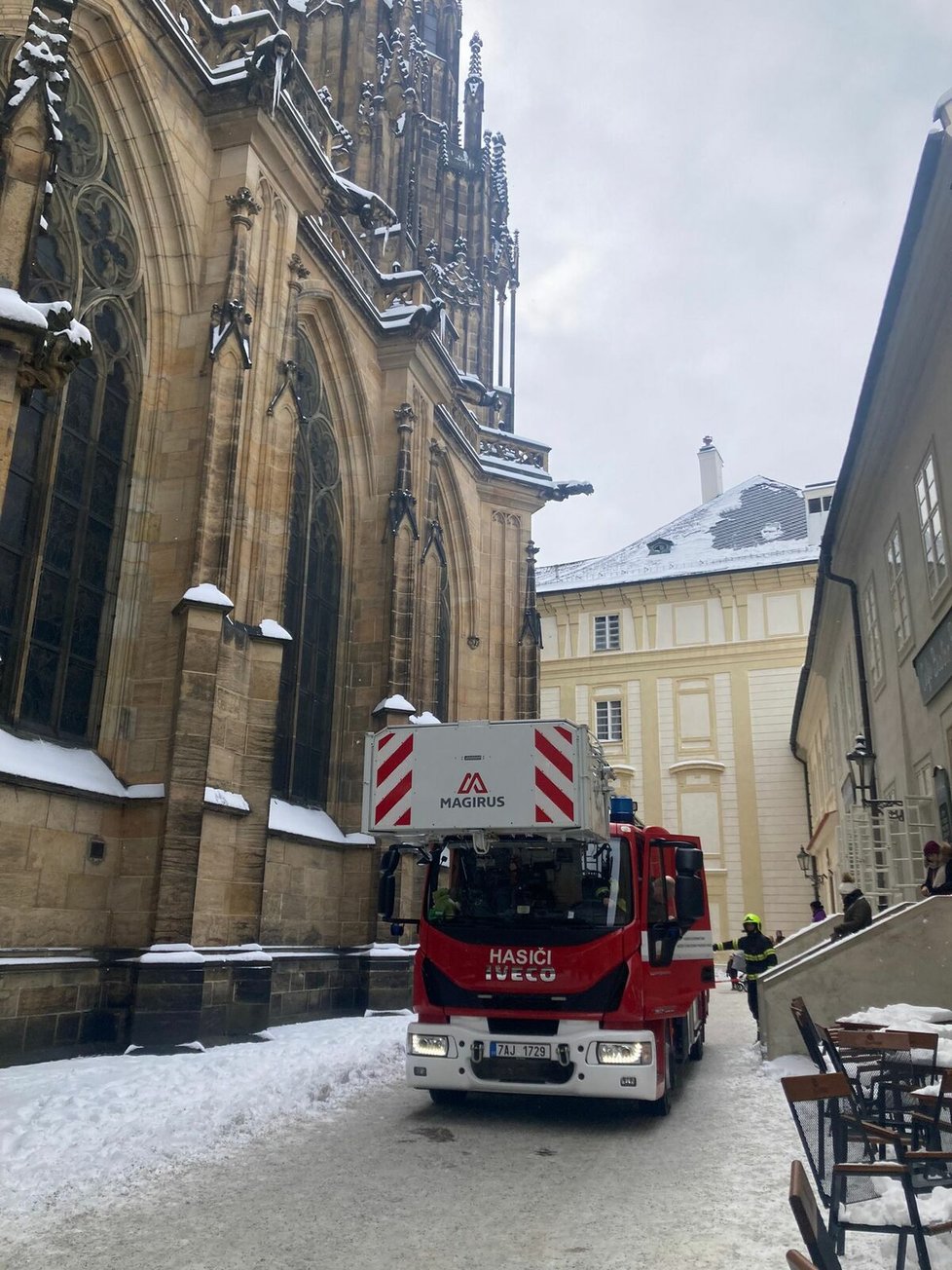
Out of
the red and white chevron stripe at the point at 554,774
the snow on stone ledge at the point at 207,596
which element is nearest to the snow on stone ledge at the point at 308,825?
the snow on stone ledge at the point at 207,596

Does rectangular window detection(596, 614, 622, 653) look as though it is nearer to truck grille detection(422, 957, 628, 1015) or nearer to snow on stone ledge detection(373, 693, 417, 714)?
snow on stone ledge detection(373, 693, 417, 714)

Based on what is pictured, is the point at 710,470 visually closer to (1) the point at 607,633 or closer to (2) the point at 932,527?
(1) the point at 607,633

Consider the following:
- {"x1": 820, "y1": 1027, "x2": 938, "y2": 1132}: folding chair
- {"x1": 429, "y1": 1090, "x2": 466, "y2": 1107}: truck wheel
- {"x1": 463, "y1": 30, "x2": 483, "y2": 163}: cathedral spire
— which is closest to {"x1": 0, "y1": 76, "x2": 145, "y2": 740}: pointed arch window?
{"x1": 429, "y1": 1090, "x2": 466, "y2": 1107}: truck wheel

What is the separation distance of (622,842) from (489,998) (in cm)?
157

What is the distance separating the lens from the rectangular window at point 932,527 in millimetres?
12642

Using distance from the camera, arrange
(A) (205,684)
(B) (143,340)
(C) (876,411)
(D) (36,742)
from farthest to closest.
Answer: (C) (876,411) → (B) (143,340) → (A) (205,684) → (D) (36,742)

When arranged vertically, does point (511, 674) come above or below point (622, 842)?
above

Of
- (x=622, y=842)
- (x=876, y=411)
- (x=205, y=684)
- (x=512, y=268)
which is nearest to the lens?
(x=622, y=842)

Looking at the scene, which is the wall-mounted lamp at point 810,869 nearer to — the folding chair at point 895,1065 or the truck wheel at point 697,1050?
the truck wheel at point 697,1050

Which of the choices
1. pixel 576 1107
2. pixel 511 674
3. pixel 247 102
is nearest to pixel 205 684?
pixel 576 1107

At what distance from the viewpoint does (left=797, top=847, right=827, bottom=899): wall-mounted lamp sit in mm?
30845

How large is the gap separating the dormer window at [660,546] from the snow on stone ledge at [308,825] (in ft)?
86.0

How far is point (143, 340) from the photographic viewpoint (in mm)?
12594

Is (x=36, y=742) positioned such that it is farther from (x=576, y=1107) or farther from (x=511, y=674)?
(x=511, y=674)
